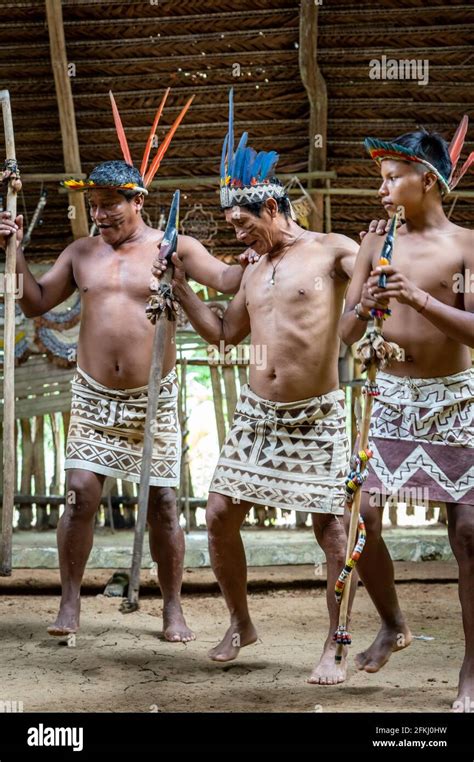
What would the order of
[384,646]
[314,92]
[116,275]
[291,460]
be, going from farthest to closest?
[314,92] → [116,275] → [291,460] → [384,646]

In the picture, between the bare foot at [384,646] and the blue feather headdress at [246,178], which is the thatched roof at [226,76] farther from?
the bare foot at [384,646]

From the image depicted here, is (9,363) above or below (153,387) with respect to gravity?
above

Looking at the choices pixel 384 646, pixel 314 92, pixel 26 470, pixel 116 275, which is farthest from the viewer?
pixel 26 470

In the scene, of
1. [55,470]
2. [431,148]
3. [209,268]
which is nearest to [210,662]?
[209,268]

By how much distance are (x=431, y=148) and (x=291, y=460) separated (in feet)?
4.64

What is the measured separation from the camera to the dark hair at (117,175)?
4855 mm

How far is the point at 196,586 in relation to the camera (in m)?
6.55

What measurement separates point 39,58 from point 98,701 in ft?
18.1

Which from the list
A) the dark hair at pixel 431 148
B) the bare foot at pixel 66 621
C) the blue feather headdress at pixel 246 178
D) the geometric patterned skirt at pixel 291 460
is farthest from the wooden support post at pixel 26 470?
the dark hair at pixel 431 148

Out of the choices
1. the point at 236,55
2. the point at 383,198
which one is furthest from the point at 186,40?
the point at 383,198

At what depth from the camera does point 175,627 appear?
198 inches

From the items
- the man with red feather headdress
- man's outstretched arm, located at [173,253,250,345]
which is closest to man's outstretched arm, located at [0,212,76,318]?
the man with red feather headdress

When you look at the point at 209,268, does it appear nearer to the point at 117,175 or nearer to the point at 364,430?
the point at 117,175

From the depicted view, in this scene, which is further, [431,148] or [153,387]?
[153,387]
